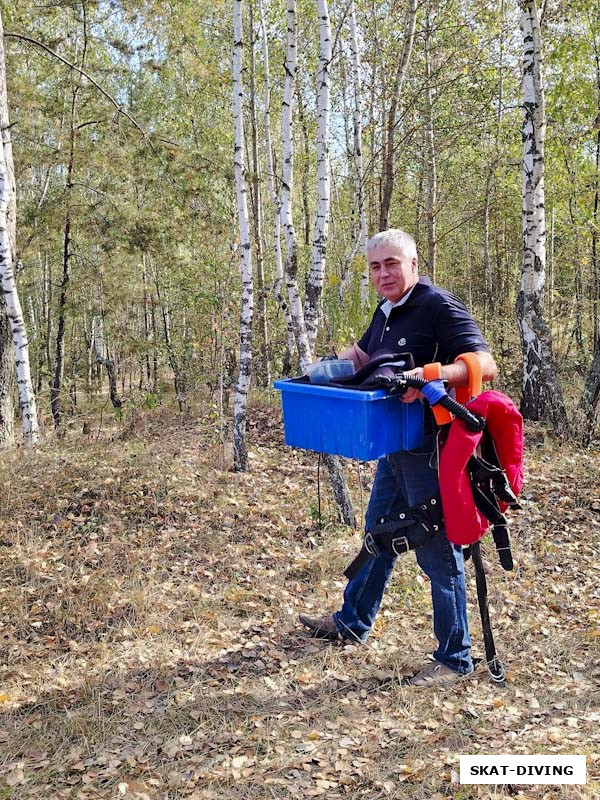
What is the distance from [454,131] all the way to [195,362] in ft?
24.3

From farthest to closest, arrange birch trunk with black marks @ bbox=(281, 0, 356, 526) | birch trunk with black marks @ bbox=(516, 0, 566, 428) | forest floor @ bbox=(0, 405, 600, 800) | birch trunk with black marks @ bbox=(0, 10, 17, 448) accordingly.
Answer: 1. birch trunk with black marks @ bbox=(516, 0, 566, 428)
2. birch trunk with black marks @ bbox=(0, 10, 17, 448)
3. birch trunk with black marks @ bbox=(281, 0, 356, 526)
4. forest floor @ bbox=(0, 405, 600, 800)

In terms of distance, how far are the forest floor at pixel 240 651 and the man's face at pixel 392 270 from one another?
80.7 inches

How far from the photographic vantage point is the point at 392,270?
326cm

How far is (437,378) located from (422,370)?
0.25ft

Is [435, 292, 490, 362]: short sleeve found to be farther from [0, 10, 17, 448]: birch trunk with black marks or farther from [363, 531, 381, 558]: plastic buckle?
[0, 10, 17, 448]: birch trunk with black marks

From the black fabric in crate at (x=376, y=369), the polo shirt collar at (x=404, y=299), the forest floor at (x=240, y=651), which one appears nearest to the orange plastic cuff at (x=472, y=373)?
the black fabric in crate at (x=376, y=369)


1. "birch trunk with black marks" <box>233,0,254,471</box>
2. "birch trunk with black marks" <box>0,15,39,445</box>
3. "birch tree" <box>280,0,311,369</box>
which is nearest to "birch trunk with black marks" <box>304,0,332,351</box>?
"birch tree" <box>280,0,311,369</box>

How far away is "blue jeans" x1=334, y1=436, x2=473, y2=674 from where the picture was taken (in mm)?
3340

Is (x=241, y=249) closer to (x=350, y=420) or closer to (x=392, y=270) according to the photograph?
(x=392, y=270)

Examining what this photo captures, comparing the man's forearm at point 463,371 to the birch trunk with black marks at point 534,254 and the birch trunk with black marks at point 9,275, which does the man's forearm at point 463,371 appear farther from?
the birch trunk with black marks at point 9,275

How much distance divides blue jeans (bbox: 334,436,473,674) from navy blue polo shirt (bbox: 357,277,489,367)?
0.44m

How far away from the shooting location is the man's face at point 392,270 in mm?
3248

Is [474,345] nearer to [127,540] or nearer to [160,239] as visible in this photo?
[127,540]

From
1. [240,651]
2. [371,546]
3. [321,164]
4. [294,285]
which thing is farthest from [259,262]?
[371,546]
